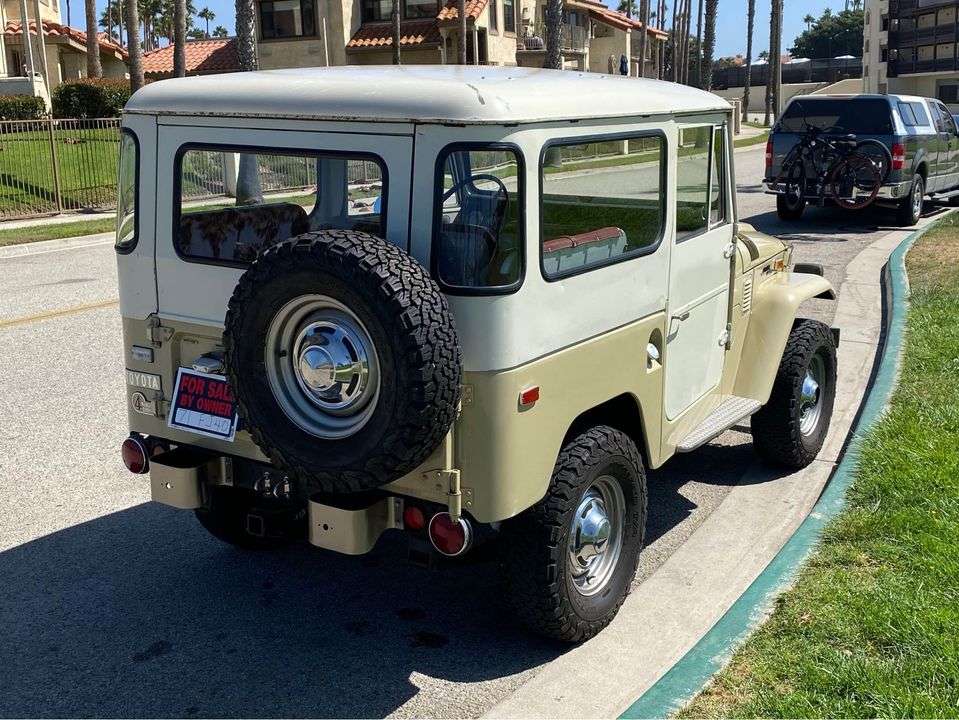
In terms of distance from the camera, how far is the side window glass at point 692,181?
4965mm

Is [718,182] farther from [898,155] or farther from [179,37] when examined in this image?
[179,37]

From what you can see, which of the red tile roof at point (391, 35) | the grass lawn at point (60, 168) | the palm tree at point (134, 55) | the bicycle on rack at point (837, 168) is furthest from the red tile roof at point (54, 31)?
the bicycle on rack at point (837, 168)

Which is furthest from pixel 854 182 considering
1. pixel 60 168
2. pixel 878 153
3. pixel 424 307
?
pixel 60 168

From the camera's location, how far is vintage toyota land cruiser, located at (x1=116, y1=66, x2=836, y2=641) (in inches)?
147

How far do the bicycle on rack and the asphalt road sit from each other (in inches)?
387

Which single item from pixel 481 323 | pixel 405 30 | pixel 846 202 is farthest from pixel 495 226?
pixel 405 30

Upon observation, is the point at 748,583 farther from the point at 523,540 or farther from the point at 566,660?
the point at 523,540

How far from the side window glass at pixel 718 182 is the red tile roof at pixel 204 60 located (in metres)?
48.7

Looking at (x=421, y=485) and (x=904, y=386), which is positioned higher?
(x=421, y=485)

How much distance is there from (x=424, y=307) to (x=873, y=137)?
557 inches

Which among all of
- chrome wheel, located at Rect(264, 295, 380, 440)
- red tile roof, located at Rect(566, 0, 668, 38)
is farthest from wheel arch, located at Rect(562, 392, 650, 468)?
red tile roof, located at Rect(566, 0, 668, 38)

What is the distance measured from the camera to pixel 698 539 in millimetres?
5508

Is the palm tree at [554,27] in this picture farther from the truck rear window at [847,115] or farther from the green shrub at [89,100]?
the truck rear window at [847,115]

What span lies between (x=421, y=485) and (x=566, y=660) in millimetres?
1007
